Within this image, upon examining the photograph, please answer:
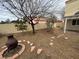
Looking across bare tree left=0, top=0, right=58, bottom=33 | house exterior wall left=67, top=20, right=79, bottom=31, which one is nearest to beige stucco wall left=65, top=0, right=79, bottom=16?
house exterior wall left=67, top=20, right=79, bottom=31

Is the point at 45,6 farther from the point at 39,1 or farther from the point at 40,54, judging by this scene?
the point at 40,54

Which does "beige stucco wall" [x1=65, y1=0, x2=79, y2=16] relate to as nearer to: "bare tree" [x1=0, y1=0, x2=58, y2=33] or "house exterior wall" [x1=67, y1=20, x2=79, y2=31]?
"house exterior wall" [x1=67, y1=20, x2=79, y2=31]

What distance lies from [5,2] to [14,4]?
1031 millimetres

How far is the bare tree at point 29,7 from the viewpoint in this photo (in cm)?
1162

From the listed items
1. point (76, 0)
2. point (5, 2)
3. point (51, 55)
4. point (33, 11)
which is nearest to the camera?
point (51, 55)

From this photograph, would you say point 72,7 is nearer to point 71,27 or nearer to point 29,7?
point 71,27

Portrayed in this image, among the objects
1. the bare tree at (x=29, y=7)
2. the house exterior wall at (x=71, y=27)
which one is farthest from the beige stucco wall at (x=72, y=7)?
the bare tree at (x=29, y=7)

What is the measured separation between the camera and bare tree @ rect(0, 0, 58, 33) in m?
11.6

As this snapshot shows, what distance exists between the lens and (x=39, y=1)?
39.3ft

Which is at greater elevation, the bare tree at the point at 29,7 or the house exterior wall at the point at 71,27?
the bare tree at the point at 29,7

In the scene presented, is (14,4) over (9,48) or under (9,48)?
over

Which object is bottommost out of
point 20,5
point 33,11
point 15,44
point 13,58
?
point 13,58

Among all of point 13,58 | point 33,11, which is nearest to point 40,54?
point 13,58

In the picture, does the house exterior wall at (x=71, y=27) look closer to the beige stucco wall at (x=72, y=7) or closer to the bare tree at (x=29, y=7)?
the beige stucco wall at (x=72, y=7)
